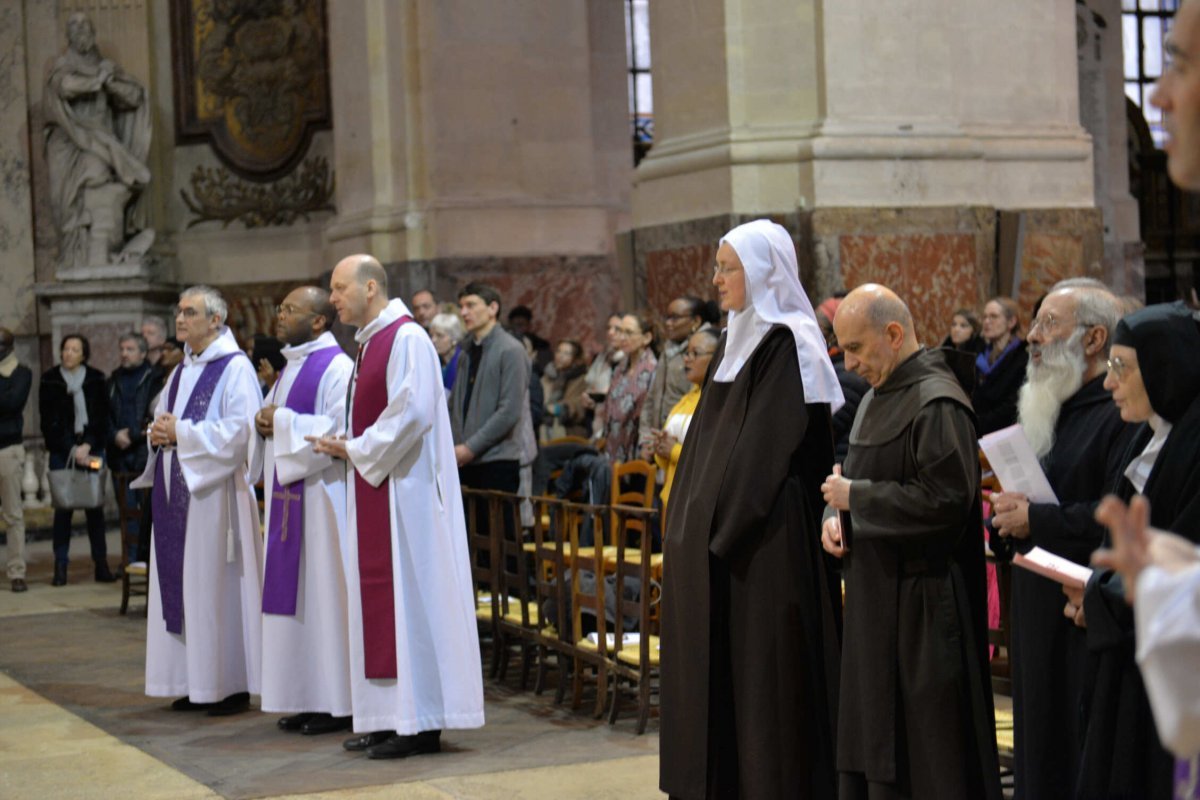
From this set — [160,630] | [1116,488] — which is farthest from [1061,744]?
[160,630]

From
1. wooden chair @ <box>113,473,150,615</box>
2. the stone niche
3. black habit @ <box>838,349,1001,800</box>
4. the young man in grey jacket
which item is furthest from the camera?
wooden chair @ <box>113,473,150,615</box>

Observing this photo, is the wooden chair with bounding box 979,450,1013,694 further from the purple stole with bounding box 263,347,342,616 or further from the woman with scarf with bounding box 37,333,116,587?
the woman with scarf with bounding box 37,333,116,587

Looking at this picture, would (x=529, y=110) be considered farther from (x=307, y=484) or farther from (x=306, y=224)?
(x=307, y=484)

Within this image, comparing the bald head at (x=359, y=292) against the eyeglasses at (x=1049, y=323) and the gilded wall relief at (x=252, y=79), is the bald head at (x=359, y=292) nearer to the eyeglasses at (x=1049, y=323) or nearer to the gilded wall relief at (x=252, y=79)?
the eyeglasses at (x=1049, y=323)

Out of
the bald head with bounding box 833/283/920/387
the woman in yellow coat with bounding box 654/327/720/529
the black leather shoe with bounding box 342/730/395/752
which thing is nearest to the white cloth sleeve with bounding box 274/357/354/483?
the black leather shoe with bounding box 342/730/395/752

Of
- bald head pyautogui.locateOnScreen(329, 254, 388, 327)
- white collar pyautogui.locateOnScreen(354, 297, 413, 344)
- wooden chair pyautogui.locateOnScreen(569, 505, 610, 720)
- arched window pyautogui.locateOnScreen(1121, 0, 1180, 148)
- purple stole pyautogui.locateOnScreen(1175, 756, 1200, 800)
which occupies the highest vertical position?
arched window pyautogui.locateOnScreen(1121, 0, 1180, 148)

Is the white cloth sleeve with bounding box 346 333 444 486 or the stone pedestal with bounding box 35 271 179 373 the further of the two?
the stone pedestal with bounding box 35 271 179 373

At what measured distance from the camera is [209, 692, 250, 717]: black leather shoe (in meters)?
8.11

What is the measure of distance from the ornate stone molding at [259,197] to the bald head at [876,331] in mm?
12779

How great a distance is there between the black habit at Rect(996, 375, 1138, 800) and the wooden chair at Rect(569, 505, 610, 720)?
108 inches

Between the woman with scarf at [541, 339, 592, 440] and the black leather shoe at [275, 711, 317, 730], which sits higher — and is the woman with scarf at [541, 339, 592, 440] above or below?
above

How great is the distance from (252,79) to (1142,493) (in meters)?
14.7

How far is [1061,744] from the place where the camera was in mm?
4723

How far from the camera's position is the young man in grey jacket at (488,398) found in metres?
8.88
